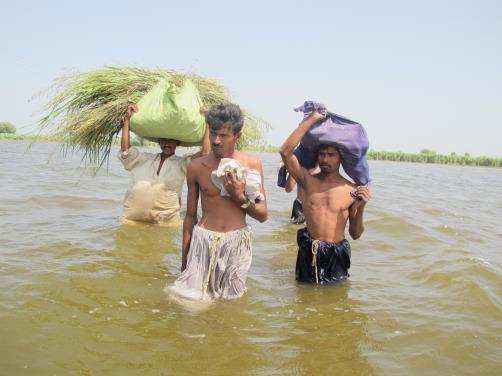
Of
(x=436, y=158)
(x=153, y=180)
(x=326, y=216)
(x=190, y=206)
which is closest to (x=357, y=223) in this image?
(x=326, y=216)

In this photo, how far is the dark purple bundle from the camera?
3609 millimetres

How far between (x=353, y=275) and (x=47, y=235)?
328 cm

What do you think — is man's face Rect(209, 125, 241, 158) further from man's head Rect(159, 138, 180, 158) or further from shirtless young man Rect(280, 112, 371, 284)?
man's head Rect(159, 138, 180, 158)

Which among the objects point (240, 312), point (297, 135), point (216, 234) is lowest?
point (240, 312)

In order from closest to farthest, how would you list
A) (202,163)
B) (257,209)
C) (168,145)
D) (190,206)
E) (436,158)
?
(257,209) → (202,163) → (190,206) → (168,145) → (436,158)

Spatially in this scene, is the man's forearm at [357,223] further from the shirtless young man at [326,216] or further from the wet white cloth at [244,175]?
the wet white cloth at [244,175]

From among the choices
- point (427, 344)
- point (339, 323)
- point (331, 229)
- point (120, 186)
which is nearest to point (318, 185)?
point (331, 229)

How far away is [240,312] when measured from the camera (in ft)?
11.2

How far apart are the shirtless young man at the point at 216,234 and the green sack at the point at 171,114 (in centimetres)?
135

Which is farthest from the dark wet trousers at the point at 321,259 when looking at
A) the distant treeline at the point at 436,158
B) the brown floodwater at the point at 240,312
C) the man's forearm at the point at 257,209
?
the distant treeline at the point at 436,158

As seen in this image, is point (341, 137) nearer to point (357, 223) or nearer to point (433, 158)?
point (357, 223)

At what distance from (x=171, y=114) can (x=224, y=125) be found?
5.28ft

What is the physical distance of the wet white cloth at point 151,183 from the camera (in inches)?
207

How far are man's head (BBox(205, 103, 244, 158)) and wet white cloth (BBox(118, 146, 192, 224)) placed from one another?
2.12 metres
